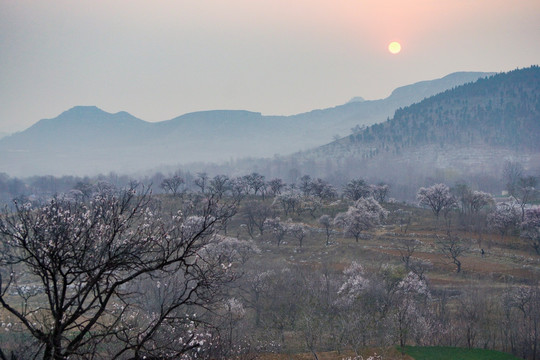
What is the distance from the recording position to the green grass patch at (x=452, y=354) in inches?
856

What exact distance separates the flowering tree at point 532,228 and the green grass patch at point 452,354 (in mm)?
34890

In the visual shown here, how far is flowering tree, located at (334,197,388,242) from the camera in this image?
2366 inches

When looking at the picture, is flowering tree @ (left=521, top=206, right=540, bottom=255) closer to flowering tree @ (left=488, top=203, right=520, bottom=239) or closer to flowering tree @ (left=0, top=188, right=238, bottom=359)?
flowering tree @ (left=488, top=203, right=520, bottom=239)

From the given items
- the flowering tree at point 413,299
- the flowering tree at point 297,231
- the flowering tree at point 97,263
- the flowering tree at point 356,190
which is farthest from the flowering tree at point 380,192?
the flowering tree at point 97,263

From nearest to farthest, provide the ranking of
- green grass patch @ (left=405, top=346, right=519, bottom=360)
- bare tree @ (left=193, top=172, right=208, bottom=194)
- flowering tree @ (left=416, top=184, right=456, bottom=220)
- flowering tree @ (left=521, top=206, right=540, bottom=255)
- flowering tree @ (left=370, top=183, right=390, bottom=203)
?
green grass patch @ (left=405, top=346, right=519, bottom=360)
flowering tree @ (left=521, top=206, right=540, bottom=255)
flowering tree @ (left=416, top=184, right=456, bottom=220)
flowering tree @ (left=370, top=183, right=390, bottom=203)
bare tree @ (left=193, top=172, right=208, bottom=194)

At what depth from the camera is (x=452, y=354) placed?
22094 millimetres

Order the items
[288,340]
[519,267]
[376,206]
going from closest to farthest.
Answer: [288,340] → [519,267] → [376,206]

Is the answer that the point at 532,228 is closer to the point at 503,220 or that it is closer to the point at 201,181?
the point at 503,220

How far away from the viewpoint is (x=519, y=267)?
4481cm

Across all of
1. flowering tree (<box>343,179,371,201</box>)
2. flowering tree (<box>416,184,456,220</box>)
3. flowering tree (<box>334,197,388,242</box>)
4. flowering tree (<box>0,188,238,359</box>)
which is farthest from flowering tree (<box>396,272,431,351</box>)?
flowering tree (<box>343,179,371,201</box>)

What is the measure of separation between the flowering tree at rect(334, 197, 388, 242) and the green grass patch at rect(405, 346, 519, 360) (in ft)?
121

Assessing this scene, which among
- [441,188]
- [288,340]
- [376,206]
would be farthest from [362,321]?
[441,188]

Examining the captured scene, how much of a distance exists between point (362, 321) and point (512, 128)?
205m

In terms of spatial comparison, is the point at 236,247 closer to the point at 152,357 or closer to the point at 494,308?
the point at 494,308
